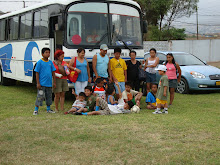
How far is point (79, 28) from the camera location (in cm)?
1014

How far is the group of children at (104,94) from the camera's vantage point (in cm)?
854

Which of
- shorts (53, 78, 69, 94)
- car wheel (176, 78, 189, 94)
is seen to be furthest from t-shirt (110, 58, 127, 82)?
car wheel (176, 78, 189, 94)

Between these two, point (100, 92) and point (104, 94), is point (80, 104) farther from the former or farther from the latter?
point (104, 94)

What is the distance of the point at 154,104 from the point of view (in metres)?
9.72

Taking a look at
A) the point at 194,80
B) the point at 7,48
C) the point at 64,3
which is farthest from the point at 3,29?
the point at 194,80

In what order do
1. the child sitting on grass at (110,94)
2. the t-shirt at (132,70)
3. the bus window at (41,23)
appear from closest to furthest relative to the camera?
the child sitting on grass at (110,94) → the t-shirt at (132,70) → the bus window at (41,23)

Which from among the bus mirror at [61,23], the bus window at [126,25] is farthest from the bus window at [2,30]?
the bus window at [126,25]

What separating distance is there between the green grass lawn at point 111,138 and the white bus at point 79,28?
8.19 feet

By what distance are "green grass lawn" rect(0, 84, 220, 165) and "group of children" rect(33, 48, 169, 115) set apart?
1.37 ft

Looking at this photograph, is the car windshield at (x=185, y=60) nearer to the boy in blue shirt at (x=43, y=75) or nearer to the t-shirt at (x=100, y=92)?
the t-shirt at (x=100, y=92)

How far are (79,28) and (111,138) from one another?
4.91 meters

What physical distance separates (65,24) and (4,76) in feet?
20.9

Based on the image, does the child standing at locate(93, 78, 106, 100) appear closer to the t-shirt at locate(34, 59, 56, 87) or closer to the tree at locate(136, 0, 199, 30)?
the t-shirt at locate(34, 59, 56, 87)

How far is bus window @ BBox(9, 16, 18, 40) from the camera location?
13.6 m
